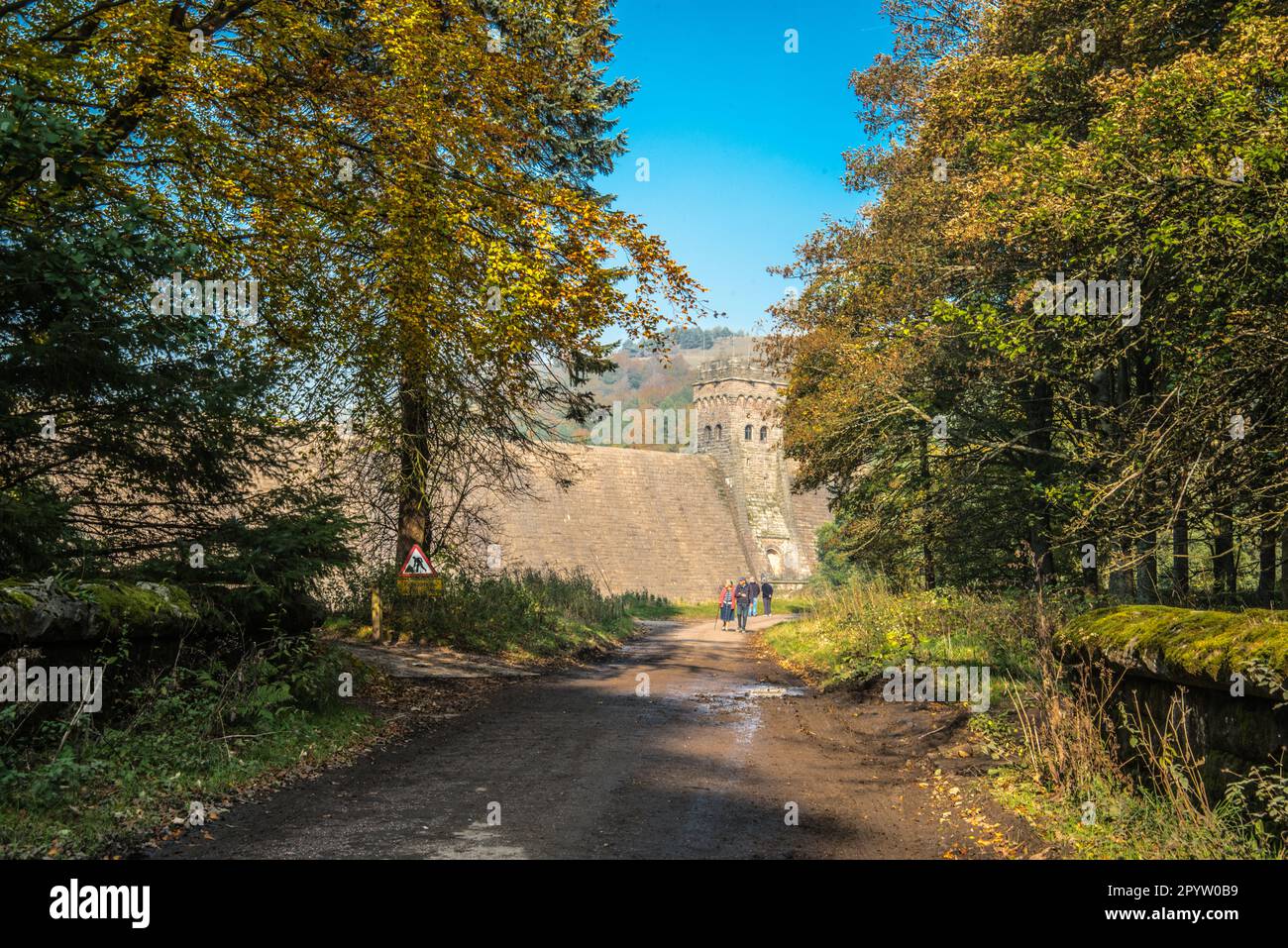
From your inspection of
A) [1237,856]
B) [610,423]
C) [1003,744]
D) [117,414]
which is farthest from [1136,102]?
[610,423]

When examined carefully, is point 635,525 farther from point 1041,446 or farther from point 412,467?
point 412,467

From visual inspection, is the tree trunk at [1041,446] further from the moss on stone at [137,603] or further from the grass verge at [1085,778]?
the moss on stone at [137,603]

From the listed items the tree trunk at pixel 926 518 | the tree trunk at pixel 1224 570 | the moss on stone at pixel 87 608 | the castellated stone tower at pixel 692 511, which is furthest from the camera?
the castellated stone tower at pixel 692 511

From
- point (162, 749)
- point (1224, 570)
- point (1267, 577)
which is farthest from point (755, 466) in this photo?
point (162, 749)

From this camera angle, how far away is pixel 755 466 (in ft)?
206

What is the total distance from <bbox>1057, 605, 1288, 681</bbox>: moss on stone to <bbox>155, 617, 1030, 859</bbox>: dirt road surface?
159 cm

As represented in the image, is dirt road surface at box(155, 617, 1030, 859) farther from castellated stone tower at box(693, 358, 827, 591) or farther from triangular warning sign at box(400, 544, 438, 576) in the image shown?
castellated stone tower at box(693, 358, 827, 591)

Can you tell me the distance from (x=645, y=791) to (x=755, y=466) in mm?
55600

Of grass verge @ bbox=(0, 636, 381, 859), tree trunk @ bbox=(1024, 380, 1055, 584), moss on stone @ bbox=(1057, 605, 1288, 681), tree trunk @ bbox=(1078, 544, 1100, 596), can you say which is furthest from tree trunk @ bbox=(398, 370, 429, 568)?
tree trunk @ bbox=(1078, 544, 1100, 596)

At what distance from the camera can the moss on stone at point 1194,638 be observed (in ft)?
17.7

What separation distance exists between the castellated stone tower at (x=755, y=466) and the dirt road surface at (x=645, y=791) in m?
47.7

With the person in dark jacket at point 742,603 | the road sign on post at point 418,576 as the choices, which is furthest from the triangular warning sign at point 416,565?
the person in dark jacket at point 742,603
